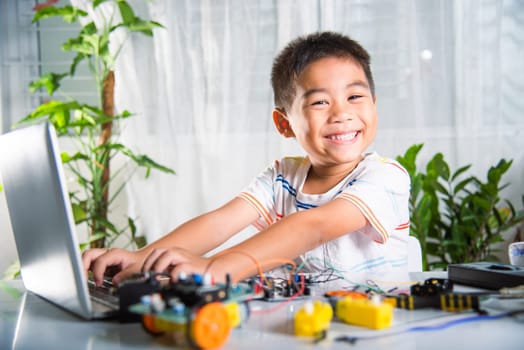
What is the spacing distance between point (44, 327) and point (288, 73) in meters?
0.85

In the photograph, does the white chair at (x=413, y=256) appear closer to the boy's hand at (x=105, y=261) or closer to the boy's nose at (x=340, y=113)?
the boy's nose at (x=340, y=113)

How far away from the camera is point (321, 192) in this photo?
4.21ft

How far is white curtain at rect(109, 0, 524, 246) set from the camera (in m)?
2.68

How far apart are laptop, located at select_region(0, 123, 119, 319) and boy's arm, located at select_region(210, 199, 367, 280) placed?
0.18m

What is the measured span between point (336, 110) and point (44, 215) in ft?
2.28

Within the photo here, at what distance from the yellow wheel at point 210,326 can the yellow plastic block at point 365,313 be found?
159mm

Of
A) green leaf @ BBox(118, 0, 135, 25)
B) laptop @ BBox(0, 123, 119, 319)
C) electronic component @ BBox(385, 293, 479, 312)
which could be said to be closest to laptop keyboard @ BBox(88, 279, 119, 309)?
laptop @ BBox(0, 123, 119, 319)

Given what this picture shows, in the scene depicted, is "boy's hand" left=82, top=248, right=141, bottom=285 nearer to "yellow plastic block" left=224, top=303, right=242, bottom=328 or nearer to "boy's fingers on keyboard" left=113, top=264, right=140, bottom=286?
"boy's fingers on keyboard" left=113, top=264, right=140, bottom=286

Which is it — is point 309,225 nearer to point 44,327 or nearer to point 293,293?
point 293,293

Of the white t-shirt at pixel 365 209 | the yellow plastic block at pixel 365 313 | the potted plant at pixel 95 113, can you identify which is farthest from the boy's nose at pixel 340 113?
the potted plant at pixel 95 113

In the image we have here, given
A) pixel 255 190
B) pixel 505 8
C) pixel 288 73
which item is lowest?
pixel 255 190

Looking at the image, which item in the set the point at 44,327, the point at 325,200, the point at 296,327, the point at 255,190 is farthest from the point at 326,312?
the point at 255,190

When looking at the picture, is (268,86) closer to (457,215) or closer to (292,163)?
(457,215)

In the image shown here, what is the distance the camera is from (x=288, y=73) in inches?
52.9
